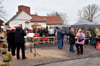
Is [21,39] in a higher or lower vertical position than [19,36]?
lower

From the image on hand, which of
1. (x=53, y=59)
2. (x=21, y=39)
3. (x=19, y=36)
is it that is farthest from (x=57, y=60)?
(x=19, y=36)

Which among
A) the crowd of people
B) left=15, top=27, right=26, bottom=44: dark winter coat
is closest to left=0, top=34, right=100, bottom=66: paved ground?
the crowd of people

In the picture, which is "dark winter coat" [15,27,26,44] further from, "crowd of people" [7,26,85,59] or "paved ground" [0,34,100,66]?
"paved ground" [0,34,100,66]

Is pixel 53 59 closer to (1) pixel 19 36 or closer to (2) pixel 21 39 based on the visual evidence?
(2) pixel 21 39

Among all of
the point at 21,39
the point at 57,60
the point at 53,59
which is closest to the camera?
the point at 21,39

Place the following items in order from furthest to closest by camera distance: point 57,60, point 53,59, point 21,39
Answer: point 53,59, point 57,60, point 21,39

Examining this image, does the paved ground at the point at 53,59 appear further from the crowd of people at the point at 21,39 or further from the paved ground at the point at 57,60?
the crowd of people at the point at 21,39

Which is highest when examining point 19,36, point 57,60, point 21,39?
point 19,36

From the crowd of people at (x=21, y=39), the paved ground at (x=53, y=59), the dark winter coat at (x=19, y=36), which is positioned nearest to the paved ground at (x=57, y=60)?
the paved ground at (x=53, y=59)

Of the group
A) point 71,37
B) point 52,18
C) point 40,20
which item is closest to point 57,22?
point 52,18

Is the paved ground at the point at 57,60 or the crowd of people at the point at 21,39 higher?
the crowd of people at the point at 21,39

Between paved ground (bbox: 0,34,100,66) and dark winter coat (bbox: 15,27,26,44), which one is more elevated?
dark winter coat (bbox: 15,27,26,44)

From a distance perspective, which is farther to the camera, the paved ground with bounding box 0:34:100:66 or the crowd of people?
the crowd of people

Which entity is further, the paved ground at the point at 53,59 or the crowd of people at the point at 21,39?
the crowd of people at the point at 21,39
